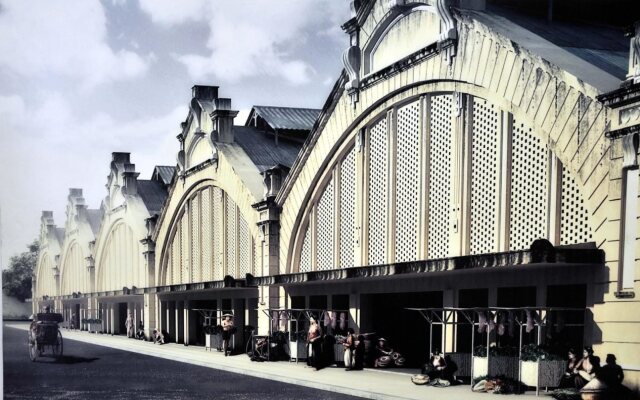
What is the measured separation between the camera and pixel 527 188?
2572 cm

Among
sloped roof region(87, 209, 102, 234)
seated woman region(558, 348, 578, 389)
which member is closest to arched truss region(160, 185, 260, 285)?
sloped roof region(87, 209, 102, 234)

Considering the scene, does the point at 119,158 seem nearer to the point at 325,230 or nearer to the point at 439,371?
the point at 325,230

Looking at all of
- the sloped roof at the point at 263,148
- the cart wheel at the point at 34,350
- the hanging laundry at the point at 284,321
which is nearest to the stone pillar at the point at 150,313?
the sloped roof at the point at 263,148

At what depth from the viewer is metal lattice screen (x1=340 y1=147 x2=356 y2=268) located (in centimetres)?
3606

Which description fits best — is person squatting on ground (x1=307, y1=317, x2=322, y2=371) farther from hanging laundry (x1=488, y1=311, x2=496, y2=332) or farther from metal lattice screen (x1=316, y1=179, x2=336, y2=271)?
hanging laundry (x1=488, y1=311, x2=496, y2=332)

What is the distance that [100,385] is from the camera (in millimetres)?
29203

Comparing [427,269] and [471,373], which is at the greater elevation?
[427,269]

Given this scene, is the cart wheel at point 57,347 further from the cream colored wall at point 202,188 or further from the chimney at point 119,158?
the chimney at point 119,158

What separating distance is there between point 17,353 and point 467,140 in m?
28.6

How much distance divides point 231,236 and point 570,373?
27493mm

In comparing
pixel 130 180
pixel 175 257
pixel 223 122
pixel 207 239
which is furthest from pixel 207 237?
pixel 130 180

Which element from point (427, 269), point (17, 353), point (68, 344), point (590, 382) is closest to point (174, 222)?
point (68, 344)

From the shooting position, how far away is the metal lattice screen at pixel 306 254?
132ft

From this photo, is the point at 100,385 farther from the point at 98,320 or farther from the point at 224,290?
the point at 98,320
